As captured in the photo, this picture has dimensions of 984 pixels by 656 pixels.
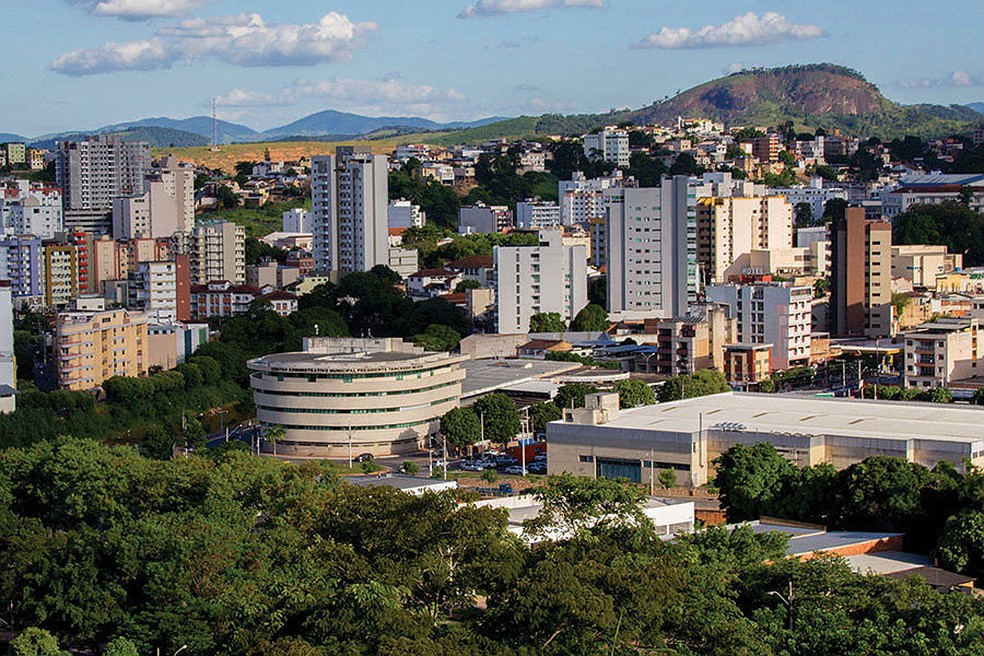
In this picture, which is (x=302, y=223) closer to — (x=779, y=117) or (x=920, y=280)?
(x=920, y=280)

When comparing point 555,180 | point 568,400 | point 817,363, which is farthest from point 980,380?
point 555,180

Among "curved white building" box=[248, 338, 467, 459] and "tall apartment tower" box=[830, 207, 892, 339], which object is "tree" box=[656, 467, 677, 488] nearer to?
"curved white building" box=[248, 338, 467, 459]

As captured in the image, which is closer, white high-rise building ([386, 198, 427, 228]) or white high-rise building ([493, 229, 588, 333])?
white high-rise building ([493, 229, 588, 333])

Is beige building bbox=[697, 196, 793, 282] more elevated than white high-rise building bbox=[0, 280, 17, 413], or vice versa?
beige building bbox=[697, 196, 793, 282]

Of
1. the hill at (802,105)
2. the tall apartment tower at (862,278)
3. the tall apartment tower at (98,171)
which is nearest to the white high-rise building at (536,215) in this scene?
the tall apartment tower at (98,171)

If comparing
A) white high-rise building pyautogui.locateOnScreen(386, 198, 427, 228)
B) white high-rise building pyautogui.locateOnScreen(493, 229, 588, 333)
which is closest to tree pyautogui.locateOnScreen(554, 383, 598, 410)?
white high-rise building pyautogui.locateOnScreen(493, 229, 588, 333)

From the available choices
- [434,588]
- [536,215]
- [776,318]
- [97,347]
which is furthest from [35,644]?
[536,215]

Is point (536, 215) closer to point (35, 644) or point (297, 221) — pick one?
point (297, 221)
